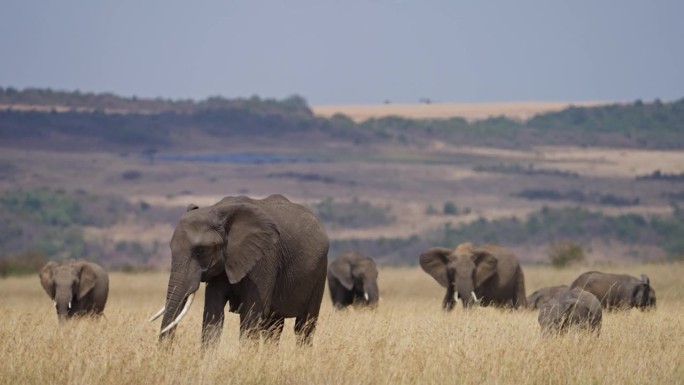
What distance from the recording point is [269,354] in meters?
13.9

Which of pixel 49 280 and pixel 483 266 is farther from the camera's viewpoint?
pixel 483 266

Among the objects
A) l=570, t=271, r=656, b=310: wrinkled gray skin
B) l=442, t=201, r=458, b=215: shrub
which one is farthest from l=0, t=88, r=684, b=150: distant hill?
l=570, t=271, r=656, b=310: wrinkled gray skin

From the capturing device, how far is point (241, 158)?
5906 inches

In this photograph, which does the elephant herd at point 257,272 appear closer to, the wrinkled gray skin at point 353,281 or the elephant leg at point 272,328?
the elephant leg at point 272,328

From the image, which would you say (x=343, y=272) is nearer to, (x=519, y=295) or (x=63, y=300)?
(x=519, y=295)

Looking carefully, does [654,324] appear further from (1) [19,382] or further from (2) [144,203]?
(2) [144,203]

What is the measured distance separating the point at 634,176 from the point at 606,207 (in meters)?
13.8

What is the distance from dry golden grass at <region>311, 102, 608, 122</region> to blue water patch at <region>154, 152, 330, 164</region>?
1168 inches

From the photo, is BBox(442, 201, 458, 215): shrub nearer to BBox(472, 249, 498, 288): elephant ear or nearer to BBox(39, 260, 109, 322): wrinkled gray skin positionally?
BBox(472, 249, 498, 288): elephant ear

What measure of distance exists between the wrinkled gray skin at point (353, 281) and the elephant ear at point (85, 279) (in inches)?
239

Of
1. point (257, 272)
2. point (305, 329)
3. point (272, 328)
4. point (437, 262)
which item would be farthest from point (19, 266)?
point (257, 272)

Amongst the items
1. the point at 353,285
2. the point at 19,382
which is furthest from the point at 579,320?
the point at 353,285

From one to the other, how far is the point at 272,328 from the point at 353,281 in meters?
13.6

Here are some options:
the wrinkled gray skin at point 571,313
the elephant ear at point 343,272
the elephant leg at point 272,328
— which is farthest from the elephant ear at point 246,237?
the elephant ear at point 343,272
